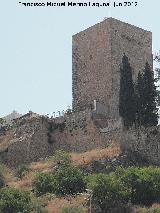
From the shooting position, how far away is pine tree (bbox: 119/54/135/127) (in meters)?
44.8

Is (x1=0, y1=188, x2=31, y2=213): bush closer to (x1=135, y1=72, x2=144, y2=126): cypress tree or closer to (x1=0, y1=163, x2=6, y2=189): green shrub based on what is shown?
(x1=0, y1=163, x2=6, y2=189): green shrub

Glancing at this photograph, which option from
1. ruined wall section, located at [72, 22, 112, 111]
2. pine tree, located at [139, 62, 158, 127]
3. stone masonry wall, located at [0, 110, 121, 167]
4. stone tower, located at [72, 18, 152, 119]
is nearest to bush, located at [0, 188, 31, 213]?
stone masonry wall, located at [0, 110, 121, 167]

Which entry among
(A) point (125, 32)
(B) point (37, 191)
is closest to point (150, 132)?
(B) point (37, 191)

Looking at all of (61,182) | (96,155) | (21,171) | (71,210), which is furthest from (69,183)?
(21,171)

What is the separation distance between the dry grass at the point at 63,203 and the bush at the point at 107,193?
85 centimetres

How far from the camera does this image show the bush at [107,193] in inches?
1455

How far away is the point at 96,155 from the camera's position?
43.0 metres

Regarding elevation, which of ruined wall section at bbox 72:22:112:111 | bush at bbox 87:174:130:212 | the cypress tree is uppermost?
ruined wall section at bbox 72:22:112:111

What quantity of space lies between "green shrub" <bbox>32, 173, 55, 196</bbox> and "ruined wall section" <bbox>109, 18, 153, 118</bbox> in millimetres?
9434

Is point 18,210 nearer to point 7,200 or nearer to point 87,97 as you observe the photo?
point 7,200

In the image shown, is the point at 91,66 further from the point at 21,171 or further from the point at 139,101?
the point at 21,171

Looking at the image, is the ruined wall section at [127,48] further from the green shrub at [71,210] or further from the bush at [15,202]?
the green shrub at [71,210]

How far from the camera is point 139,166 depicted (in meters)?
41.7

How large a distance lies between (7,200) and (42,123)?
35.9 ft
